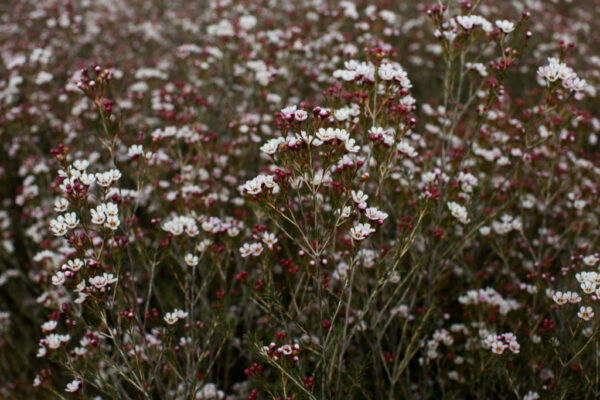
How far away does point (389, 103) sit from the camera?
2.84 metres

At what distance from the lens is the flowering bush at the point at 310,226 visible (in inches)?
105

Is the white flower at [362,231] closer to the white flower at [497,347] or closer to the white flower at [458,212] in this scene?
the white flower at [458,212]

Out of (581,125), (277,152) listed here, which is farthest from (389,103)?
(581,125)

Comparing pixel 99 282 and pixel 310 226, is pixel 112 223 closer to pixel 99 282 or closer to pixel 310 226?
pixel 99 282

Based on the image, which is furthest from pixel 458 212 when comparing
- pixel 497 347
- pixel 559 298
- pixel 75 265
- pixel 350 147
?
pixel 75 265

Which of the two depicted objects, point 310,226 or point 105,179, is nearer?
point 105,179

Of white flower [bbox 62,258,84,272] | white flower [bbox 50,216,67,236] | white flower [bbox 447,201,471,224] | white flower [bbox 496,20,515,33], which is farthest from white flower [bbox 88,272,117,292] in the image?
white flower [bbox 496,20,515,33]

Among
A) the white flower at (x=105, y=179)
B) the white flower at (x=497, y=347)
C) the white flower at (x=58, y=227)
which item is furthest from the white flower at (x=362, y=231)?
the white flower at (x=58, y=227)

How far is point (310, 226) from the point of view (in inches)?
115

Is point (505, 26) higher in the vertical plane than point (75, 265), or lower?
higher

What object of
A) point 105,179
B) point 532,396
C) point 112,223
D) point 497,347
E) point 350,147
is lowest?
point 532,396

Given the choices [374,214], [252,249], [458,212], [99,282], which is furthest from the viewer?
[458,212]

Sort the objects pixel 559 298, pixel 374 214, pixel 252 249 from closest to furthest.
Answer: pixel 374 214, pixel 559 298, pixel 252 249

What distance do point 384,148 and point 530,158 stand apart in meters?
1.97
